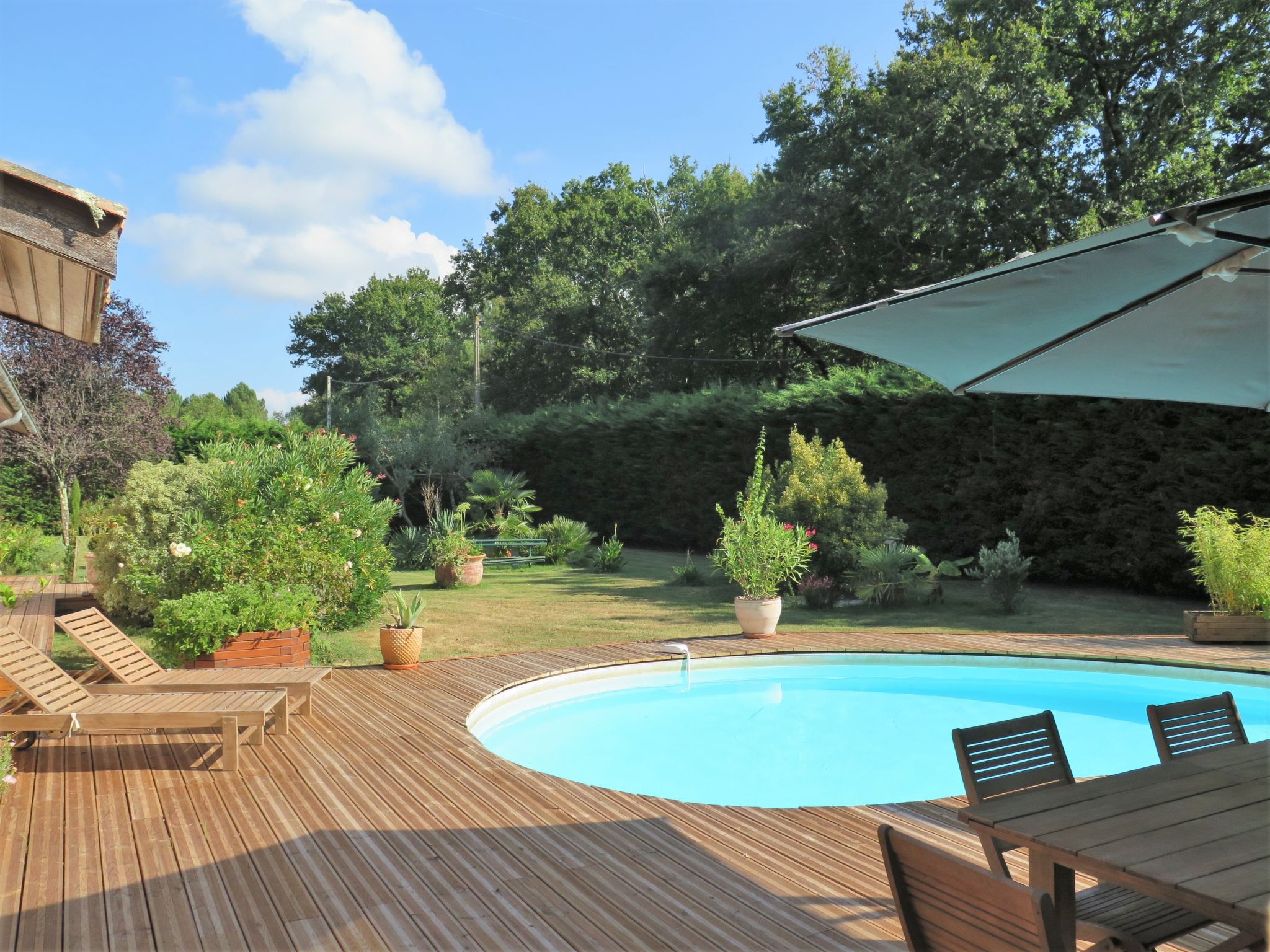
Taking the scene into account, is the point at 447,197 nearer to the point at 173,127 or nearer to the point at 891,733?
the point at 173,127

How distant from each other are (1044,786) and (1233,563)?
7169 mm

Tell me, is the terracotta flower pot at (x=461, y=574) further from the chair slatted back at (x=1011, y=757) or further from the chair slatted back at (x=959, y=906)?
the chair slatted back at (x=959, y=906)

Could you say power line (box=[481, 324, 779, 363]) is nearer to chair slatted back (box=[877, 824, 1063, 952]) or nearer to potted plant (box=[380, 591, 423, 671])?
potted plant (box=[380, 591, 423, 671])

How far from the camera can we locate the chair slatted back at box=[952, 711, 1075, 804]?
3133mm

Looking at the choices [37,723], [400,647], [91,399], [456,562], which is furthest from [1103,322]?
[91,399]

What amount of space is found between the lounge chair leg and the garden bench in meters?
11.5

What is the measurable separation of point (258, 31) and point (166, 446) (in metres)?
14.9

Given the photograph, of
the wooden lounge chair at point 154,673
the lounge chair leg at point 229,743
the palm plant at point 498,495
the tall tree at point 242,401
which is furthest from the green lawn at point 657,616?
the tall tree at point 242,401

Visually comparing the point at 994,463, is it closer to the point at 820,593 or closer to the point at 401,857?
the point at 820,593

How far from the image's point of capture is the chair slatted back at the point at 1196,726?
11.6ft

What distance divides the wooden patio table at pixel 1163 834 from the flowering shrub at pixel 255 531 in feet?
21.7

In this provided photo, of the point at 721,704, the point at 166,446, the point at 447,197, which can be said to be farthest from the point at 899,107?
the point at 166,446

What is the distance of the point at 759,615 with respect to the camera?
9609mm

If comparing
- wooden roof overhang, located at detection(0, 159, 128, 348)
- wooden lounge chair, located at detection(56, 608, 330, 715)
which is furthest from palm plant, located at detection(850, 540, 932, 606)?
wooden roof overhang, located at detection(0, 159, 128, 348)
